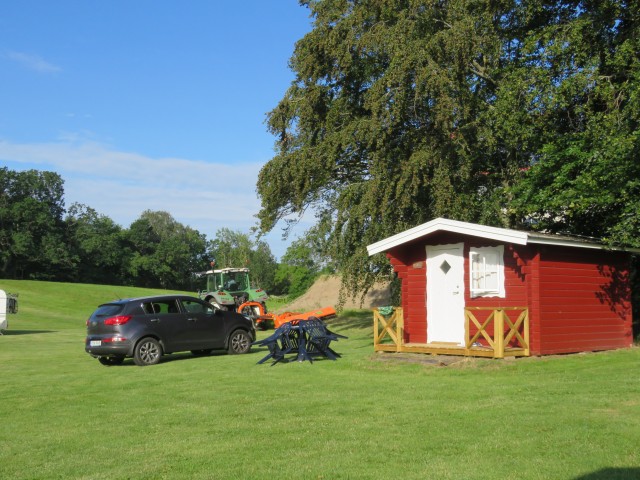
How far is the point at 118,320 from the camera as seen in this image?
16.1 metres

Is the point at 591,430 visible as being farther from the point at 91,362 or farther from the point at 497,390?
the point at 91,362

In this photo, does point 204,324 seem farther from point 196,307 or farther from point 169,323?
point 169,323

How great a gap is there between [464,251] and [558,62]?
5.27 m

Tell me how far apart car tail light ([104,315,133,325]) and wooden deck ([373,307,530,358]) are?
581cm

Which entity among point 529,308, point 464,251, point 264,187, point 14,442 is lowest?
point 14,442

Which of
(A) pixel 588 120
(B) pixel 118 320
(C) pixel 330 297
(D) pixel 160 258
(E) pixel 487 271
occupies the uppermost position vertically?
(D) pixel 160 258

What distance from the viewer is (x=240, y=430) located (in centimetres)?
847

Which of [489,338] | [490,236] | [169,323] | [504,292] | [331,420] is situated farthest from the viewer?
[169,323]

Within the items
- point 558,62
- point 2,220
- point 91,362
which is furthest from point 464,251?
point 2,220

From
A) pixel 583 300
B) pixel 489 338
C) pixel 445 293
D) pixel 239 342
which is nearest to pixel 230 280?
pixel 239 342

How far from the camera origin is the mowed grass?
261 inches

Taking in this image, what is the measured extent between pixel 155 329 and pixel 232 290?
15846 mm

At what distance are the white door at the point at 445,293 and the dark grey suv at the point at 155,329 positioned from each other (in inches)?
197

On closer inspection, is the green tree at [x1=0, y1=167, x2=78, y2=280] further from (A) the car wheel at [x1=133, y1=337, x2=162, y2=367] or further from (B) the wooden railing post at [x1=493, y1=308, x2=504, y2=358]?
(B) the wooden railing post at [x1=493, y1=308, x2=504, y2=358]
